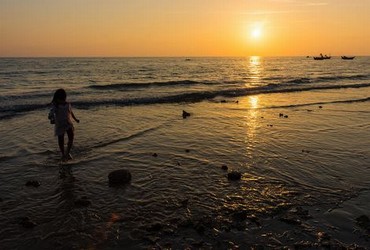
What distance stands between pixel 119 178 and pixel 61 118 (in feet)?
10.8

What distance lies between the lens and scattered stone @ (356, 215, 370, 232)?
607 cm

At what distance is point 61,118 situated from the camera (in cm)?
1040

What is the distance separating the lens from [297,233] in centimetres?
589

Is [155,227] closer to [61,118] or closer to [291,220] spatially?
[291,220]

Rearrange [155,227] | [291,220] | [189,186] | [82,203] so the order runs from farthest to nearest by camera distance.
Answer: [189,186] → [82,203] → [291,220] → [155,227]

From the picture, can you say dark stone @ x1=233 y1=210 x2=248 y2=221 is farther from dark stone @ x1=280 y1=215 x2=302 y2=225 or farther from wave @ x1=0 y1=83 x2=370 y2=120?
wave @ x1=0 y1=83 x2=370 y2=120

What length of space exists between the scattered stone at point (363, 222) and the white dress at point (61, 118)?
7759mm

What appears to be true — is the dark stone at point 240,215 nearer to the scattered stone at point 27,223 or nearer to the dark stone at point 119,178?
the dark stone at point 119,178

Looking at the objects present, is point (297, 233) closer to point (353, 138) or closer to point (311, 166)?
point (311, 166)

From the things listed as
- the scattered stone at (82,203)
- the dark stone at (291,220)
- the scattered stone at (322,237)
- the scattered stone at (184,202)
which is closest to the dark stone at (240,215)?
the dark stone at (291,220)

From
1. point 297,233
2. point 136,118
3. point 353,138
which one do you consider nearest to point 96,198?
point 297,233

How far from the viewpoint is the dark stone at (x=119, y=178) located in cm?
816

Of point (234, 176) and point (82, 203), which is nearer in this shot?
point (82, 203)

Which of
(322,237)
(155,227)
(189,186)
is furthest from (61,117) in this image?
(322,237)
